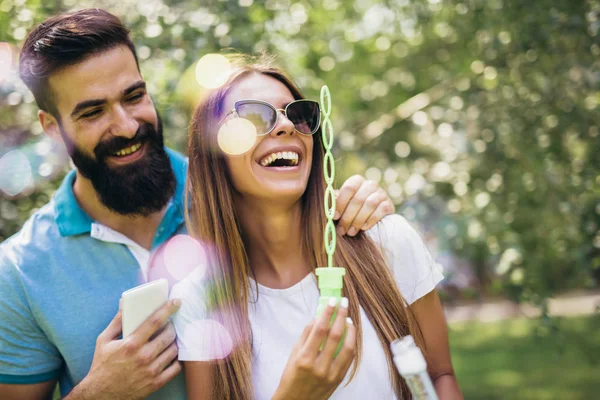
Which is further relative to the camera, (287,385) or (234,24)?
(234,24)

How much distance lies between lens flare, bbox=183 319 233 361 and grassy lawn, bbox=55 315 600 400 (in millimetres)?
3495

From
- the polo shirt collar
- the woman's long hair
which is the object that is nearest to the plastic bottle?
the woman's long hair

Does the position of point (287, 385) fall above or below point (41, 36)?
below

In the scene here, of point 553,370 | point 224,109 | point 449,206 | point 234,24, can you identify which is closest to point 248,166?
point 224,109

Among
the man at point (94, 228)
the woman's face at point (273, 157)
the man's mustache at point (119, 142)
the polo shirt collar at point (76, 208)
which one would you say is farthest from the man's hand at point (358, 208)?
the man's mustache at point (119, 142)

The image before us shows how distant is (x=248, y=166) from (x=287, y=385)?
33.3 inches

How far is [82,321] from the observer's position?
8.27ft

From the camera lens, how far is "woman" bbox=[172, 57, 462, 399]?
2.29 meters

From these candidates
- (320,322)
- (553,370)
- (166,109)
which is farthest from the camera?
(553,370)

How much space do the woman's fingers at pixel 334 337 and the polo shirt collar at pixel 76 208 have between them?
1.24 metres

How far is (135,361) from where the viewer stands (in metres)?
2.33

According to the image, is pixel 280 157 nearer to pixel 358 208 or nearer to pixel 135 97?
pixel 358 208

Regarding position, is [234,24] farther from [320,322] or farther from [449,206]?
[320,322]

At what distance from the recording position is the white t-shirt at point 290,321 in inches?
88.8
